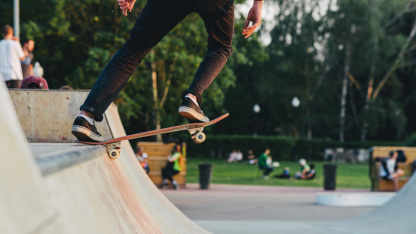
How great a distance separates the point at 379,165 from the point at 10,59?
14.8 m

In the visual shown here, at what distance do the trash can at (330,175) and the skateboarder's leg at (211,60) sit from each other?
16948mm

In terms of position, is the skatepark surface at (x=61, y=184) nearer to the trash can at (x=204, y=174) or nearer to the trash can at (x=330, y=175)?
the trash can at (x=204, y=174)

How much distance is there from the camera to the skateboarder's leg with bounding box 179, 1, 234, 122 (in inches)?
135

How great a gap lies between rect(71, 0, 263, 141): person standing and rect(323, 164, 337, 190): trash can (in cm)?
1708

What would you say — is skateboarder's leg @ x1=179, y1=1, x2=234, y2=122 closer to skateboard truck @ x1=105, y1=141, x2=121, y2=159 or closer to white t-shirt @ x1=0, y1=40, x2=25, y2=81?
skateboard truck @ x1=105, y1=141, x2=121, y2=159

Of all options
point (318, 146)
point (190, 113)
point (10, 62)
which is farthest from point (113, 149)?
point (318, 146)

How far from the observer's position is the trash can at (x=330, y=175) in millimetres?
19938

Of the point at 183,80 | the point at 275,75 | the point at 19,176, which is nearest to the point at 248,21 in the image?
the point at 19,176

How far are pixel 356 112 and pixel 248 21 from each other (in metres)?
47.6

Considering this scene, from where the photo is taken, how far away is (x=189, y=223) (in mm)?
4562

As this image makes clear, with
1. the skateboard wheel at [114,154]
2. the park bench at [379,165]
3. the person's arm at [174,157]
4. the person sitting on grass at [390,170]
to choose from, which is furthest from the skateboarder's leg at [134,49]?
the park bench at [379,165]

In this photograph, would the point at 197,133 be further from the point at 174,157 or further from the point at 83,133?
the point at 174,157

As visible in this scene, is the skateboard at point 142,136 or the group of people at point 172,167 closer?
the skateboard at point 142,136

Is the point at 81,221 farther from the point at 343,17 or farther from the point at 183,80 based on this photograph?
the point at 343,17
